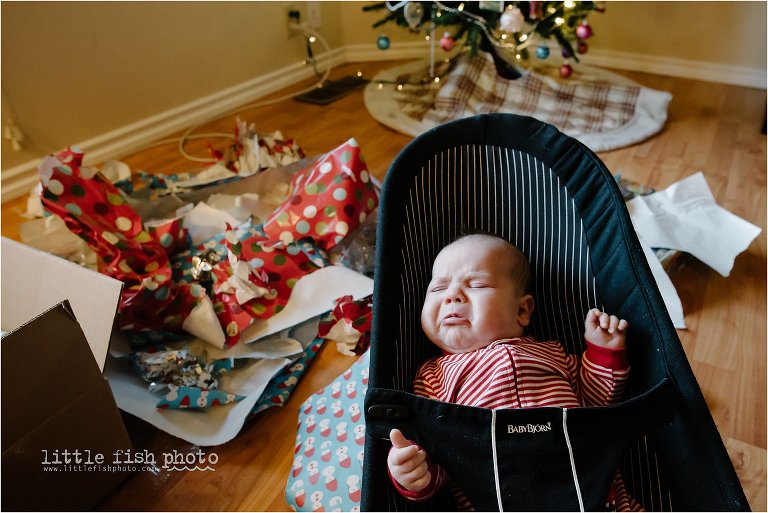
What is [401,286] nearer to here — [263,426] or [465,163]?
[465,163]

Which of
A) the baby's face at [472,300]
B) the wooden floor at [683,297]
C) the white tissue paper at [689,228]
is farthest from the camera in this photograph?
the white tissue paper at [689,228]

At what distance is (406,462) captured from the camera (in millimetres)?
735

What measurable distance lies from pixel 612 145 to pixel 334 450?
5.38 ft

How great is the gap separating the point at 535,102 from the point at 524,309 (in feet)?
5.61

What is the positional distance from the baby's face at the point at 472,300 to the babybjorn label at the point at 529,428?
0.77 feet

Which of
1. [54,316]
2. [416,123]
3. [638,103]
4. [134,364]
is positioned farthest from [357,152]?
[638,103]

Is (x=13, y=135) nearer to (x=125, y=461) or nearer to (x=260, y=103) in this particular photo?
(x=260, y=103)

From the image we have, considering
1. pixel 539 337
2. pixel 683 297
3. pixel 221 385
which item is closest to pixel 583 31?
pixel 683 297

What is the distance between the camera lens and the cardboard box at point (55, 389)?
83cm

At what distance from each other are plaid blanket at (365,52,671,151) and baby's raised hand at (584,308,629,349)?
1.49 m

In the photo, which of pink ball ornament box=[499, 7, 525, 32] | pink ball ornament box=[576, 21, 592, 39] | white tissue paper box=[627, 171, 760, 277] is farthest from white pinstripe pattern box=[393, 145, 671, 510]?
pink ball ornament box=[576, 21, 592, 39]

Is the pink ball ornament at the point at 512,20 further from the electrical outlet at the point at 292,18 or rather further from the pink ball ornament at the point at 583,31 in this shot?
the electrical outlet at the point at 292,18

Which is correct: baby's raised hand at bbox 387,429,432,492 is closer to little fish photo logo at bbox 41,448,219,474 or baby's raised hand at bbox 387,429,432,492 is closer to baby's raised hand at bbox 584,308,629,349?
baby's raised hand at bbox 584,308,629,349

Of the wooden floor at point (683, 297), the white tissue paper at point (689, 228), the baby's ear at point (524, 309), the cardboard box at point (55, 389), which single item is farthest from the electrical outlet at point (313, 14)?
the baby's ear at point (524, 309)
